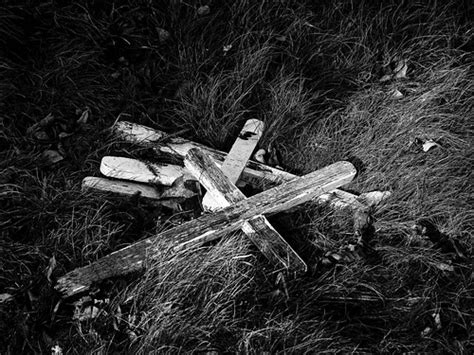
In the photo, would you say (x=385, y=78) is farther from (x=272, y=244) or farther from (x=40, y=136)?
(x=40, y=136)

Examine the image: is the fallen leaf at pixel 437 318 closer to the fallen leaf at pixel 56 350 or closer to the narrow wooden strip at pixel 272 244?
the narrow wooden strip at pixel 272 244

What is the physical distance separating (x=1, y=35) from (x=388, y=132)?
2.66 m

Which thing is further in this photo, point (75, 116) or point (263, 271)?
point (75, 116)

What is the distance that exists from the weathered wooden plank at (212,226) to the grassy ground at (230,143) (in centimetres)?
8

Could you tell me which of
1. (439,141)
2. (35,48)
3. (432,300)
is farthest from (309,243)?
(35,48)

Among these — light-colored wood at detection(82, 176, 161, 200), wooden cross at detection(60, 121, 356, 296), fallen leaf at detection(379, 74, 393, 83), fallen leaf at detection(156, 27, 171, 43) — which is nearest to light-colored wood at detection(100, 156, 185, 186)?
light-colored wood at detection(82, 176, 161, 200)

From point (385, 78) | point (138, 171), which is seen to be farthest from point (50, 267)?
point (385, 78)

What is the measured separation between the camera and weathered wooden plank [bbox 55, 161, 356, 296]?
8.78 ft

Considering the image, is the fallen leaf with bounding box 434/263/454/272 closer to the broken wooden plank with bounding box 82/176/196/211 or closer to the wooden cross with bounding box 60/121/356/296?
the wooden cross with bounding box 60/121/356/296

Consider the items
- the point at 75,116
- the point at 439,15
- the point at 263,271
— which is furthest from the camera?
the point at 439,15

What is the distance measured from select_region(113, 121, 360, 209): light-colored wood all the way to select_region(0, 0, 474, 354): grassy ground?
A: 0.08 metres

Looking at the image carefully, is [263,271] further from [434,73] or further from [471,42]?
[471,42]

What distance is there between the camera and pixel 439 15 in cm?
434

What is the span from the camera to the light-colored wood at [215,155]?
3359mm
